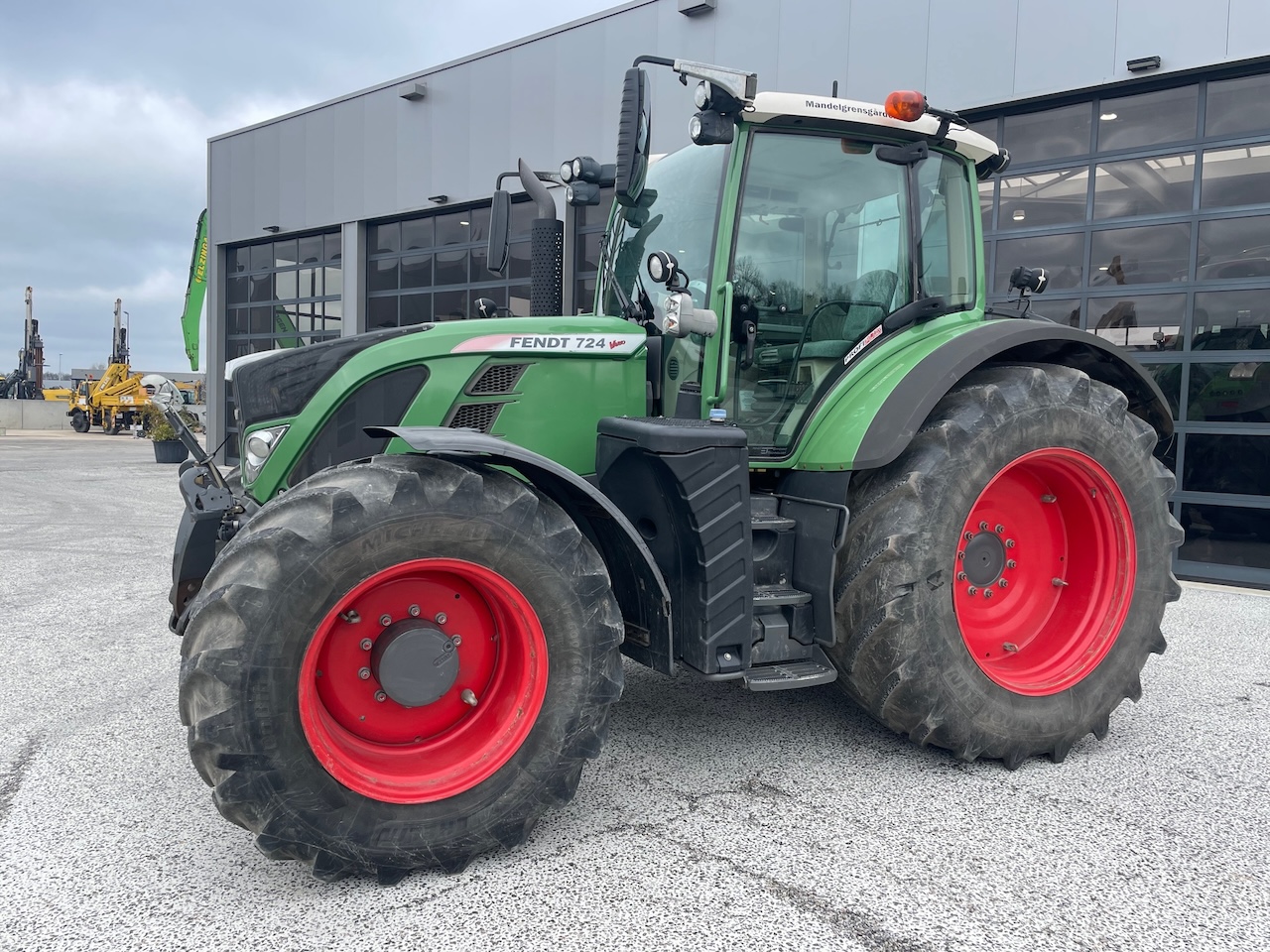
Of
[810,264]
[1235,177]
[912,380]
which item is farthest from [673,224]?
[1235,177]

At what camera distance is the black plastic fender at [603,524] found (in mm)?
2451

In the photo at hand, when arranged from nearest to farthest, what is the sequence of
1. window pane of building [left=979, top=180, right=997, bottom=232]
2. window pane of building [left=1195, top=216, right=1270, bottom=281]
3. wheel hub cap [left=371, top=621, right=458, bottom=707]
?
wheel hub cap [left=371, top=621, right=458, bottom=707], window pane of building [left=1195, top=216, right=1270, bottom=281], window pane of building [left=979, top=180, right=997, bottom=232]

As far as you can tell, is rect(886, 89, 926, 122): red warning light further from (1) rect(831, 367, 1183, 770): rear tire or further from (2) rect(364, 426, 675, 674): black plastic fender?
(2) rect(364, 426, 675, 674): black plastic fender

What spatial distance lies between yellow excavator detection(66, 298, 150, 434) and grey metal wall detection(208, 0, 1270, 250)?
1810cm

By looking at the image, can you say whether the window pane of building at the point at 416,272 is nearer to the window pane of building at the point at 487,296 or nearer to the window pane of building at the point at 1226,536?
the window pane of building at the point at 487,296

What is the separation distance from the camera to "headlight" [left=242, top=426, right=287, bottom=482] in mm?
3166

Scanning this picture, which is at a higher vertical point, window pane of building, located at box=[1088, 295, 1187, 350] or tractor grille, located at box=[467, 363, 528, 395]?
window pane of building, located at box=[1088, 295, 1187, 350]

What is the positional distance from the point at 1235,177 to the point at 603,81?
6.49m

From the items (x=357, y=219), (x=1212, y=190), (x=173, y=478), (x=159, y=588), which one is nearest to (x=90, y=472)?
(x=173, y=478)

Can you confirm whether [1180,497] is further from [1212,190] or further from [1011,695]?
[1011,695]

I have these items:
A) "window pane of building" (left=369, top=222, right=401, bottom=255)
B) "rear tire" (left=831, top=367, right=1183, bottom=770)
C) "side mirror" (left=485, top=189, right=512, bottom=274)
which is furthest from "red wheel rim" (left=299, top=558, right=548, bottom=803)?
"window pane of building" (left=369, top=222, right=401, bottom=255)

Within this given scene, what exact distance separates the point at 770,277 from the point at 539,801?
6.62 ft

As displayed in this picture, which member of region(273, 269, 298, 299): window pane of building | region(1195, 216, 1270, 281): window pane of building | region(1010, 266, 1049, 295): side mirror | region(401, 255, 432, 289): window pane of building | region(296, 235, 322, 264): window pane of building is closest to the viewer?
region(1010, 266, 1049, 295): side mirror

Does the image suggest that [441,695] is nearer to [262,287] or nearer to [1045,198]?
[1045,198]
